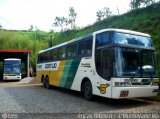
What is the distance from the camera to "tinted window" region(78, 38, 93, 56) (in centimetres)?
1357

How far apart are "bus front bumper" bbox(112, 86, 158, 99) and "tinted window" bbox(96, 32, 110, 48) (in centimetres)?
207

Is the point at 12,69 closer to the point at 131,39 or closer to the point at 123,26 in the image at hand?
the point at 123,26

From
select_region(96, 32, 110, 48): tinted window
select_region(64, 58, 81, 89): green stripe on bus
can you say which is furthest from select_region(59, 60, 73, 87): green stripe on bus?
select_region(96, 32, 110, 48): tinted window

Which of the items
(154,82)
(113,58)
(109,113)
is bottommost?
(109,113)

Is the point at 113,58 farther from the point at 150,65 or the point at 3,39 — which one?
the point at 3,39

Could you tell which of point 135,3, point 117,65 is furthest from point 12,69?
point 117,65

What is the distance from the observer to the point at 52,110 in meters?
10.6

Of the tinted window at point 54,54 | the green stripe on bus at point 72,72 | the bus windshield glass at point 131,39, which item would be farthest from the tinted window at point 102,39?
the tinted window at point 54,54

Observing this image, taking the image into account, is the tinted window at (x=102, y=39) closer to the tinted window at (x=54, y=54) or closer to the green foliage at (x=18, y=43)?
the tinted window at (x=54, y=54)

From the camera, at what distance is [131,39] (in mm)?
12188

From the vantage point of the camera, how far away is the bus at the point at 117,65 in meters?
11.3

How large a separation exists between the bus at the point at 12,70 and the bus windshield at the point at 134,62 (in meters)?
24.7

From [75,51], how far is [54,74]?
4.34 meters

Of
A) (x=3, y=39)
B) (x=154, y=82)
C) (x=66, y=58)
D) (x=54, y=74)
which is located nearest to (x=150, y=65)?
(x=154, y=82)
